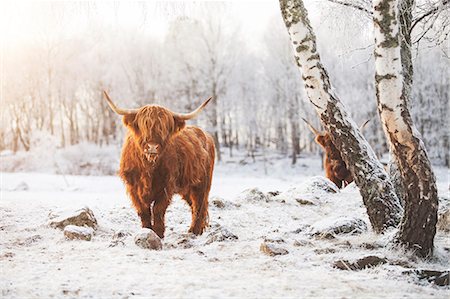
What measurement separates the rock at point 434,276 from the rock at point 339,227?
1.66m

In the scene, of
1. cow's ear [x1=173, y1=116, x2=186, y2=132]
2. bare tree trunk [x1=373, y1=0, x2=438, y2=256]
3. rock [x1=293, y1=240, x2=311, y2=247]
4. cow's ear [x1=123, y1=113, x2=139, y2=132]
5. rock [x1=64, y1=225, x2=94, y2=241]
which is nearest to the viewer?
bare tree trunk [x1=373, y1=0, x2=438, y2=256]

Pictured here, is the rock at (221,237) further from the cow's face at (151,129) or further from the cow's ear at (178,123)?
the cow's ear at (178,123)

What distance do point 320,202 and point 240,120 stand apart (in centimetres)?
3009

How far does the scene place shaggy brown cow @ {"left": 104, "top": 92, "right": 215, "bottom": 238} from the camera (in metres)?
5.53

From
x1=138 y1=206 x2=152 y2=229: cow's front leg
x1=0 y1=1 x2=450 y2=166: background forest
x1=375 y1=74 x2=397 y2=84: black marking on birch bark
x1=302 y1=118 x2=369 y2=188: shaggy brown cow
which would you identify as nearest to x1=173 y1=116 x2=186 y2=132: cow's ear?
x1=138 y1=206 x2=152 y2=229: cow's front leg

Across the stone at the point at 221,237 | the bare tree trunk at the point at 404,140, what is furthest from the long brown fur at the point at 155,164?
the bare tree trunk at the point at 404,140

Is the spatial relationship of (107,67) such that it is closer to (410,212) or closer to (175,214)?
(175,214)

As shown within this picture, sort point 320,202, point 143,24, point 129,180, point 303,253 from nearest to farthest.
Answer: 1. point 303,253
2. point 129,180
3. point 143,24
4. point 320,202

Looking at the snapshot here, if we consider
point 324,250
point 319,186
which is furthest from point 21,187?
point 324,250

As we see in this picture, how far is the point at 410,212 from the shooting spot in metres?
4.35

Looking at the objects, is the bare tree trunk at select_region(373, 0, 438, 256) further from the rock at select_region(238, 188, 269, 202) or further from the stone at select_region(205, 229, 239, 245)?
the rock at select_region(238, 188, 269, 202)

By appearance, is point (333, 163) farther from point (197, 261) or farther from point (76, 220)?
point (197, 261)

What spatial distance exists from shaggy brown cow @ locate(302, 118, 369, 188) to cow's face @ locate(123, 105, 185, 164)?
4.58 meters

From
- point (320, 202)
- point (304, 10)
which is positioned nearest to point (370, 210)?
point (304, 10)
